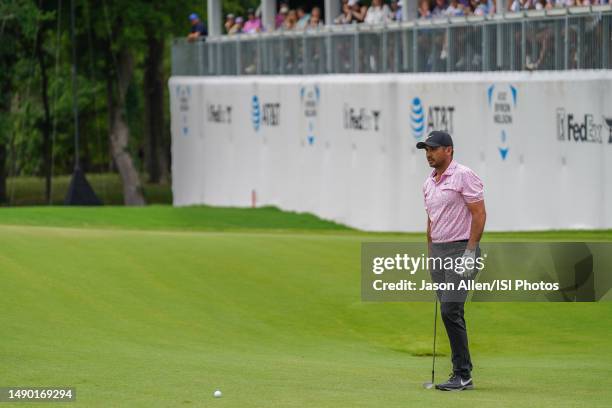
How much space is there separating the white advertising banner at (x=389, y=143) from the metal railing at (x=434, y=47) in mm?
330

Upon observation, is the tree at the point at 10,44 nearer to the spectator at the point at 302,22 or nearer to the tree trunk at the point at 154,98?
the tree trunk at the point at 154,98

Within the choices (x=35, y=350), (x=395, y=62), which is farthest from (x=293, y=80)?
(x=35, y=350)

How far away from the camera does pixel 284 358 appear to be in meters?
13.7

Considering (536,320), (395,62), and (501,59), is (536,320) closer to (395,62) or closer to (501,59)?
(501,59)

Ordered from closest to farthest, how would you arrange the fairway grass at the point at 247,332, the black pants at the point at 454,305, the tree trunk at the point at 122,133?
the fairway grass at the point at 247,332, the black pants at the point at 454,305, the tree trunk at the point at 122,133

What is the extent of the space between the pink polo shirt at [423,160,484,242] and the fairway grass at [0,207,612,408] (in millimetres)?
1231

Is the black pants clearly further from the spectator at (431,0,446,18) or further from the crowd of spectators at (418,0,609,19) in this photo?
the spectator at (431,0,446,18)

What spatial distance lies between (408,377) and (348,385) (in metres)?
1.01

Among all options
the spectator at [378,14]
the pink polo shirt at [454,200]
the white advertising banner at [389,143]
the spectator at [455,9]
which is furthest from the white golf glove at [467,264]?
the spectator at [378,14]

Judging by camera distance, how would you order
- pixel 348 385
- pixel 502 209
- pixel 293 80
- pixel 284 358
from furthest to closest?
pixel 293 80 → pixel 502 209 → pixel 284 358 → pixel 348 385

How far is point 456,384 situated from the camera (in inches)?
452

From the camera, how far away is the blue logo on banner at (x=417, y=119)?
111 ft

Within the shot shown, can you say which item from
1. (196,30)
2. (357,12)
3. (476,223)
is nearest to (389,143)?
(357,12)

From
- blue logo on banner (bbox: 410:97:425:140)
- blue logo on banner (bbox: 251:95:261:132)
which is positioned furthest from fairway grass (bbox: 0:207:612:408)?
blue logo on banner (bbox: 251:95:261:132)
